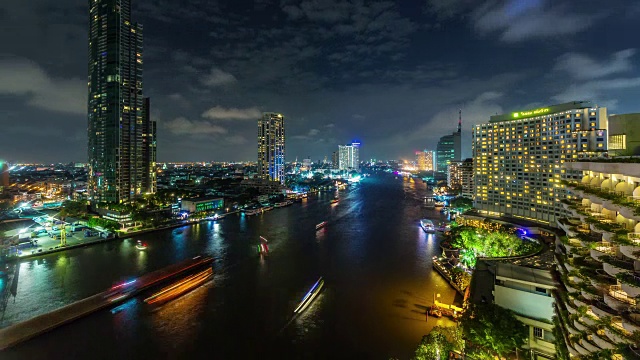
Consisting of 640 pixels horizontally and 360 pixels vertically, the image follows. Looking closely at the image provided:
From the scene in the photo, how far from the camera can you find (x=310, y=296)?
12.0 m

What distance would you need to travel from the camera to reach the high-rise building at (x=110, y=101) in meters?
29.7

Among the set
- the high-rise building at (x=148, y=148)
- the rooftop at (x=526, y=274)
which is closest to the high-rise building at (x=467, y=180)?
the rooftop at (x=526, y=274)

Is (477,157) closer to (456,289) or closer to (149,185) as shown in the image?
(456,289)

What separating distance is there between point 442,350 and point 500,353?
3.99ft

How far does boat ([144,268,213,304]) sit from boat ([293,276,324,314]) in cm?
503

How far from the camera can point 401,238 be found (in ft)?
70.8

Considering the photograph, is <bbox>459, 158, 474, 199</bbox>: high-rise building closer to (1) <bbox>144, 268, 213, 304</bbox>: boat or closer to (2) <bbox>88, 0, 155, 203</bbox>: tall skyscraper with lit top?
(1) <bbox>144, 268, 213, 304</bbox>: boat

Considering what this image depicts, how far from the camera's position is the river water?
29.5 ft

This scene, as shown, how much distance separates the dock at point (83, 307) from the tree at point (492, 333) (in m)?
12.0

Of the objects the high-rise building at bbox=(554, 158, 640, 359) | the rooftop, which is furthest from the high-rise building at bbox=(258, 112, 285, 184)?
the high-rise building at bbox=(554, 158, 640, 359)

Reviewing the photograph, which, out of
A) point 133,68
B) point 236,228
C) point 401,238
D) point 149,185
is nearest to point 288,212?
point 236,228

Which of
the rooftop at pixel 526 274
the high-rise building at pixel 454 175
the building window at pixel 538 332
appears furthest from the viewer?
the high-rise building at pixel 454 175

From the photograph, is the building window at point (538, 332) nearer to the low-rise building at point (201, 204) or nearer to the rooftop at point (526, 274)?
the rooftop at point (526, 274)

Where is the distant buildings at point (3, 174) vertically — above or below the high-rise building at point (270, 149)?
below
